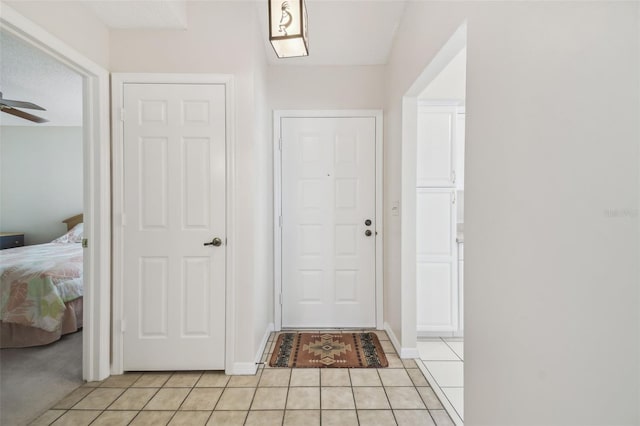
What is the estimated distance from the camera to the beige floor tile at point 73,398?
183cm

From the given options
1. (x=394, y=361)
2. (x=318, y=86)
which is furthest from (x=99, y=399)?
(x=318, y=86)

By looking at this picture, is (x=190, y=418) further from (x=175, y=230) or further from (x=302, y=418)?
(x=175, y=230)

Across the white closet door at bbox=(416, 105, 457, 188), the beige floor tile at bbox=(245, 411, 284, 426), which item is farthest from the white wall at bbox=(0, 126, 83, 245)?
the white closet door at bbox=(416, 105, 457, 188)

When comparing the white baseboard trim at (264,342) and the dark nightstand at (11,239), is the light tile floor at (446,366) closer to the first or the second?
the white baseboard trim at (264,342)

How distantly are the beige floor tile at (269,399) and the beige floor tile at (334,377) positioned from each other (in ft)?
0.95

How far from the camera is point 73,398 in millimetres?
1892

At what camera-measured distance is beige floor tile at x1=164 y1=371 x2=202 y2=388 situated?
6.64ft

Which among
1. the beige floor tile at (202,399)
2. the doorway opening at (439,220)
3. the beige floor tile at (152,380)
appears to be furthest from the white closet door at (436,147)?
the beige floor tile at (152,380)

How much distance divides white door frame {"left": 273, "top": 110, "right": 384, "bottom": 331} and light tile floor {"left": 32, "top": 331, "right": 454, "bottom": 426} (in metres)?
0.77

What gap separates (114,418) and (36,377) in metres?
0.95

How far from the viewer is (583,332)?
0.75m

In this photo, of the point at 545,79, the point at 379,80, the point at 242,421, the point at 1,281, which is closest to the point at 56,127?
the point at 1,281

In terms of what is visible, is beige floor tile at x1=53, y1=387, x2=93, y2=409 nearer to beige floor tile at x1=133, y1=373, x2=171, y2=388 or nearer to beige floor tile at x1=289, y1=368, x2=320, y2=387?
beige floor tile at x1=133, y1=373, x2=171, y2=388

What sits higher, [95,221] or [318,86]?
[318,86]
